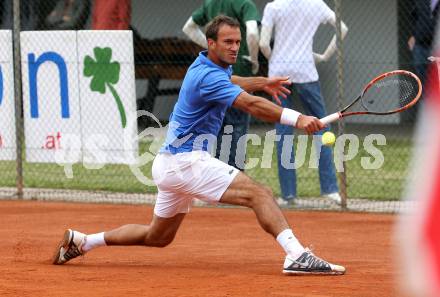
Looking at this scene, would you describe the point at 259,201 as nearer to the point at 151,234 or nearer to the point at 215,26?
the point at 151,234

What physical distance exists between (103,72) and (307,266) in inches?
206

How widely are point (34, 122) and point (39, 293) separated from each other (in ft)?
18.8

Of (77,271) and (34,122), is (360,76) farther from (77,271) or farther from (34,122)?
(77,271)

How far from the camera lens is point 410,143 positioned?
588 inches

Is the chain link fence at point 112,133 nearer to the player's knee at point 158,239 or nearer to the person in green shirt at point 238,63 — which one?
the person in green shirt at point 238,63

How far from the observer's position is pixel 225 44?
6.65 meters

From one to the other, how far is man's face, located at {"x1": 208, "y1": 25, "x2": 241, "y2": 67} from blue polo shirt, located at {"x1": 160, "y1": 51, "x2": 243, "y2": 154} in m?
0.07

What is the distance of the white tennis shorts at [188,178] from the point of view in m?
6.60

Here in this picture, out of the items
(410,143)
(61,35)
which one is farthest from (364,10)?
(61,35)

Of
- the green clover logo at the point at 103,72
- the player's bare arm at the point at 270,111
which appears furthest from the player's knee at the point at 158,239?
the green clover logo at the point at 103,72

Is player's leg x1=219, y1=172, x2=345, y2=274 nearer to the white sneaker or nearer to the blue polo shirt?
the blue polo shirt

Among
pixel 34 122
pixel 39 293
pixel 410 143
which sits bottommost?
pixel 410 143

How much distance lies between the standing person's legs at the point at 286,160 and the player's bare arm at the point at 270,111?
4.09 m

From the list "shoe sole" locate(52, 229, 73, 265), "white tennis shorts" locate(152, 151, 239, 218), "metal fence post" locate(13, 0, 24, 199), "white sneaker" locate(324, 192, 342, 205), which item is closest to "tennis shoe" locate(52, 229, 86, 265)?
"shoe sole" locate(52, 229, 73, 265)
